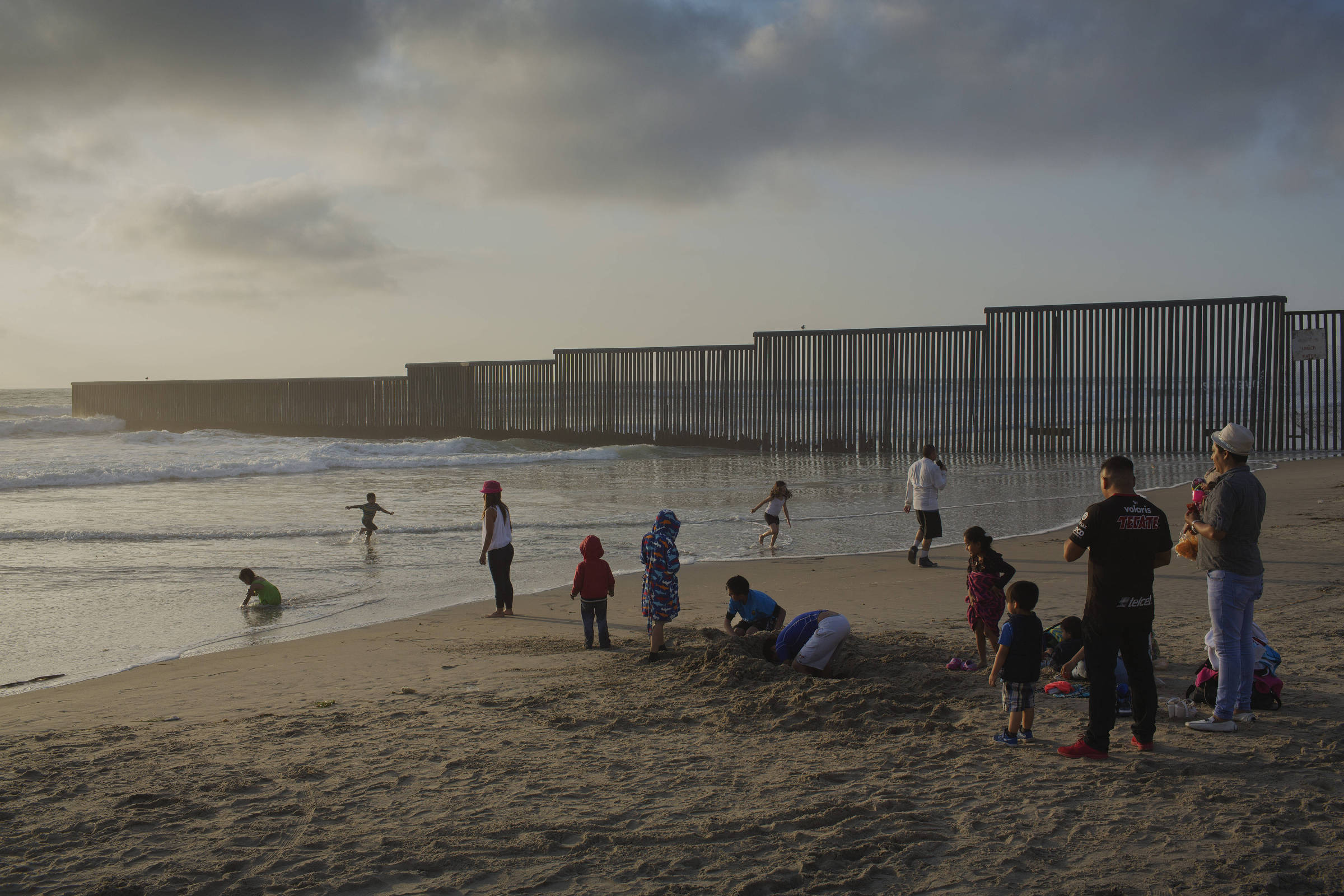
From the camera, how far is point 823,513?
48.5 ft

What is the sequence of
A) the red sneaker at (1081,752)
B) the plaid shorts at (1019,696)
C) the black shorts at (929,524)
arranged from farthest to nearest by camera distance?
the black shorts at (929,524) < the plaid shorts at (1019,696) < the red sneaker at (1081,752)

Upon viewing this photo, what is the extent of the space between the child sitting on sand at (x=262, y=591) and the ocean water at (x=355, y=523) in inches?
3.9

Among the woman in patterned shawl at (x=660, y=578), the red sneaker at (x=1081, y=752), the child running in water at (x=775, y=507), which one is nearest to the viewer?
the red sneaker at (x=1081, y=752)

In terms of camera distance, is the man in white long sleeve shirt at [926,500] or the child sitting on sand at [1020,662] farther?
the man in white long sleeve shirt at [926,500]

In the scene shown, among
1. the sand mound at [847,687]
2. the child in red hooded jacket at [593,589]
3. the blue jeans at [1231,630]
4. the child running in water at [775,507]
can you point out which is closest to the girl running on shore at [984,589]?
the sand mound at [847,687]

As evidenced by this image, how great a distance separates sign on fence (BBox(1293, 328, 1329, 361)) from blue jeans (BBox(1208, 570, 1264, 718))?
20168 mm

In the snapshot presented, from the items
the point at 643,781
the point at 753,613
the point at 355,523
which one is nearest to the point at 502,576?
the point at 753,613

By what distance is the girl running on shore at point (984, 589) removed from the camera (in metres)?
5.95

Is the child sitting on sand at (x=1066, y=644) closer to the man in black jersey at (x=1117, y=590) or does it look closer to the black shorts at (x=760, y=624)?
the man in black jersey at (x=1117, y=590)

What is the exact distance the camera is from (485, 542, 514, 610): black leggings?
8133 mm

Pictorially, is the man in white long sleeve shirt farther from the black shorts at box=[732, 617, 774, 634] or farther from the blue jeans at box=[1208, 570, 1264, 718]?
the blue jeans at box=[1208, 570, 1264, 718]

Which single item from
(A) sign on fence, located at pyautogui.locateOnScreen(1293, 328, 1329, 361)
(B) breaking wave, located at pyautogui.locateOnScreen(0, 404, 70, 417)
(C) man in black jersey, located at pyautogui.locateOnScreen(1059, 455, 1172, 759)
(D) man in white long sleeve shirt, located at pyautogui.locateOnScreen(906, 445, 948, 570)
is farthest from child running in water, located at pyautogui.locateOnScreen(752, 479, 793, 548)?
(B) breaking wave, located at pyautogui.locateOnScreen(0, 404, 70, 417)

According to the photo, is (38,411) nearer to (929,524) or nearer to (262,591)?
(262,591)

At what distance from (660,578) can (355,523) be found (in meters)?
9.03
